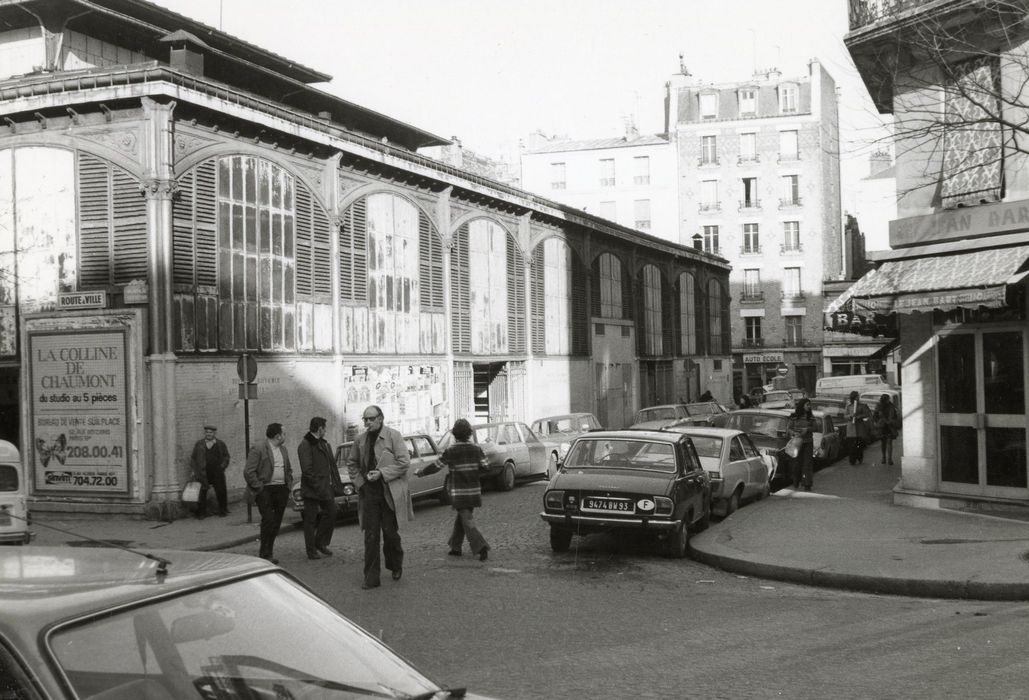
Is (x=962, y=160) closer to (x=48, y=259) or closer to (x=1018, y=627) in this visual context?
(x=1018, y=627)

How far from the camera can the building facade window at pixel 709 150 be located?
2677 inches

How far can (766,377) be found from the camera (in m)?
67.2

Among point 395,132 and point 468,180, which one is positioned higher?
point 395,132

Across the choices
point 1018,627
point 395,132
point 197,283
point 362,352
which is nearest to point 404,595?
point 1018,627

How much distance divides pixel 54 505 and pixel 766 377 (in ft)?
182

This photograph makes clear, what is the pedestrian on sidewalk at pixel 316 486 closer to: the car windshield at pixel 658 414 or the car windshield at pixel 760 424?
the car windshield at pixel 760 424

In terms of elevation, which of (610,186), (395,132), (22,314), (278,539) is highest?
(610,186)

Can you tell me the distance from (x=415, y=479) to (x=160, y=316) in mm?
5398

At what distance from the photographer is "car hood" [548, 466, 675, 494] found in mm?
11680

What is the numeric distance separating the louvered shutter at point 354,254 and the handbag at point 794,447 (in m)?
10.6

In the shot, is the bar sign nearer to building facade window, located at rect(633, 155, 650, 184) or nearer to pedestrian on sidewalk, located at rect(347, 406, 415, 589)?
pedestrian on sidewalk, located at rect(347, 406, 415, 589)

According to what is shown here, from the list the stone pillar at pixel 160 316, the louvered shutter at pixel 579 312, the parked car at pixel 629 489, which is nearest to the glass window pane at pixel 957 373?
the parked car at pixel 629 489

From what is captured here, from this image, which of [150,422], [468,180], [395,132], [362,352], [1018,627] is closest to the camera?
[1018,627]

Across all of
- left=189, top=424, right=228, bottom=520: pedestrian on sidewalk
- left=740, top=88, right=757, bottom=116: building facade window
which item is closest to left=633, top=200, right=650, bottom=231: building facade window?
left=740, top=88, right=757, bottom=116: building facade window
